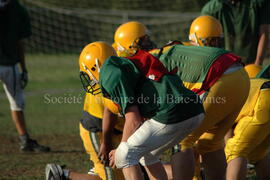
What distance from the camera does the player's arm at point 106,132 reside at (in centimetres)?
463

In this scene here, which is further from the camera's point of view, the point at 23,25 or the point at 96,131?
the point at 23,25

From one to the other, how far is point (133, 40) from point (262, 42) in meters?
2.07

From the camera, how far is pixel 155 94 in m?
4.03

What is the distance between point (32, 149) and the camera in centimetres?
730

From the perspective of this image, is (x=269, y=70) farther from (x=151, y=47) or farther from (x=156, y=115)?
(x=156, y=115)

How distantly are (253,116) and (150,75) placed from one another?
118 centimetres

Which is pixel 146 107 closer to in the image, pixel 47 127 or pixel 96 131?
pixel 96 131

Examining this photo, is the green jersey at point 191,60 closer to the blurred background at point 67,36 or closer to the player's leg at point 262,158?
the player's leg at point 262,158

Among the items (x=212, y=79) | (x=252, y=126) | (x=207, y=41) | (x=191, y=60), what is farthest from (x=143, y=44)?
(x=252, y=126)

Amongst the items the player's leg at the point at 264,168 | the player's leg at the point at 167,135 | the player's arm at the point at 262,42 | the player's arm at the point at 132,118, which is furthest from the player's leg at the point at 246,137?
the player's arm at the point at 262,42

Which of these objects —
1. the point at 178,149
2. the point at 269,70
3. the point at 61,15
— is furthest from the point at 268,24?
the point at 61,15

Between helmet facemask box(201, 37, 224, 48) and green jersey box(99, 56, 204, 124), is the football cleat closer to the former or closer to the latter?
helmet facemask box(201, 37, 224, 48)

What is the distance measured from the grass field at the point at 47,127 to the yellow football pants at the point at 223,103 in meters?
2.04

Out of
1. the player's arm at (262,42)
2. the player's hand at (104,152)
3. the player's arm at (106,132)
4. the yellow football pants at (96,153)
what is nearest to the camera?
the player's arm at (106,132)
